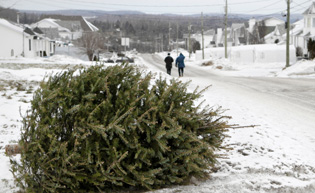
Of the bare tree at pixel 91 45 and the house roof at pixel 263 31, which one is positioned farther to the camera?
the house roof at pixel 263 31

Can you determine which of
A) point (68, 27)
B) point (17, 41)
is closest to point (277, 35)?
point (17, 41)

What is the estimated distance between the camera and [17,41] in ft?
194

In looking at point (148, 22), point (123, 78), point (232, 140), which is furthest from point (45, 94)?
point (148, 22)

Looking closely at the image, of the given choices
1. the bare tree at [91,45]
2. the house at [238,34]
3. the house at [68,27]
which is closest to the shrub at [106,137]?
the bare tree at [91,45]

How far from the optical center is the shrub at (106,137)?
4.53 metres

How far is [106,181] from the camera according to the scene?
483 cm

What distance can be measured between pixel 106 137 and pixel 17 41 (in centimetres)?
5888

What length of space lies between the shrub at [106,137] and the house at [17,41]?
183ft

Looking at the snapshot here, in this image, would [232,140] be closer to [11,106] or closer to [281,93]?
[11,106]

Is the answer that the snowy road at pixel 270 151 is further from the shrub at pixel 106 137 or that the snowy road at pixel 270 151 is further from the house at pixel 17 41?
the house at pixel 17 41

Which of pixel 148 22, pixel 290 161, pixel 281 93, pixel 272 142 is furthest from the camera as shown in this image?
pixel 148 22

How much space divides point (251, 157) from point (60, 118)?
3.00 metres

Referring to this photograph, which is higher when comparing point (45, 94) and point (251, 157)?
point (45, 94)

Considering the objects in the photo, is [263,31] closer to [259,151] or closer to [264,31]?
[264,31]
